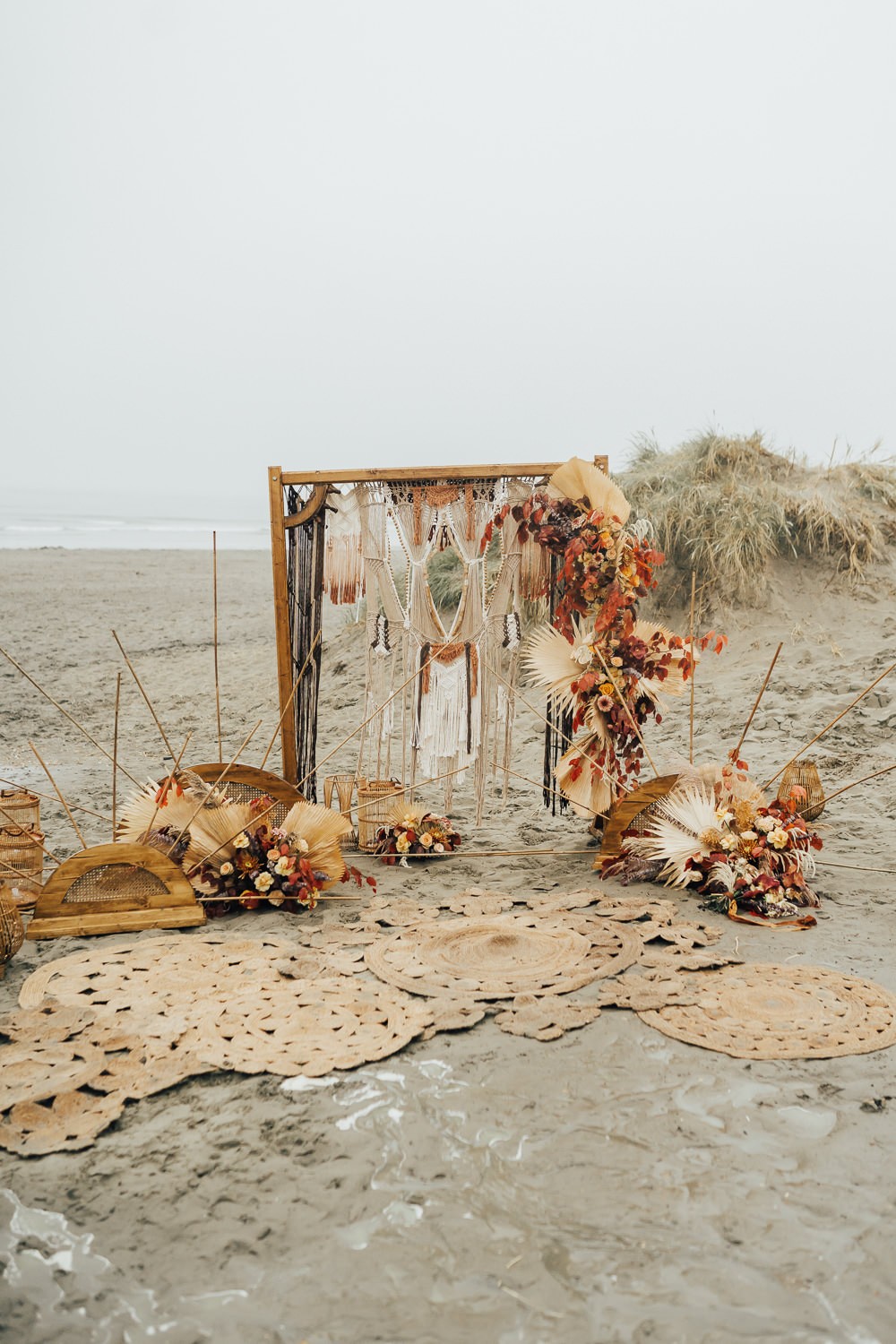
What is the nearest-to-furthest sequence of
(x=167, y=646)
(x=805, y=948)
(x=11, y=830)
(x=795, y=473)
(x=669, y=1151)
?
(x=669, y=1151) → (x=805, y=948) → (x=11, y=830) → (x=795, y=473) → (x=167, y=646)

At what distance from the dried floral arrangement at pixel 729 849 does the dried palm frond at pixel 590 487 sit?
129 cm

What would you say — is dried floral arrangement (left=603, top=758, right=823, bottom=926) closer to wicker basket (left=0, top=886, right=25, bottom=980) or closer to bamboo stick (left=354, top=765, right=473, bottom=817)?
bamboo stick (left=354, top=765, right=473, bottom=817)

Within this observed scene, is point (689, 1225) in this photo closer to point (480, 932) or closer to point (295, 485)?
point (480, 932)

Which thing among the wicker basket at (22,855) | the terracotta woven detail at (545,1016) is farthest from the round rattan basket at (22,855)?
the terracotta woven detail at (545,1016)

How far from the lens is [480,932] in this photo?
12.7 ft

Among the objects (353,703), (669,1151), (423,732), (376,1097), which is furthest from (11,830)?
(353,703)

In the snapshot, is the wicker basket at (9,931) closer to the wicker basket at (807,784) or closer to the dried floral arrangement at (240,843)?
the dried floral arrangement at (240,843)

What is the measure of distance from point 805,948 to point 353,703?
17.4 ft

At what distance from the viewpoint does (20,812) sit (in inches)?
178

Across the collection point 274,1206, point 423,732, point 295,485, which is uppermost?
point 295,485

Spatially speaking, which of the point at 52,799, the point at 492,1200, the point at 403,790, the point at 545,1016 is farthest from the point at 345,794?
the point at 492,1200

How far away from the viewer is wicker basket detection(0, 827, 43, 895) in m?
4.37

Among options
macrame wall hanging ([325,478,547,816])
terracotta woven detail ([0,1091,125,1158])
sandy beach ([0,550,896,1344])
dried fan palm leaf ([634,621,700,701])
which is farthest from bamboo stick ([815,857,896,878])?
terracotta woven detail ([0,1091,125,1158])

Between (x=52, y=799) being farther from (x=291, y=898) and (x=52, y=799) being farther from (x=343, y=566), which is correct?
(x=343, y=566)
